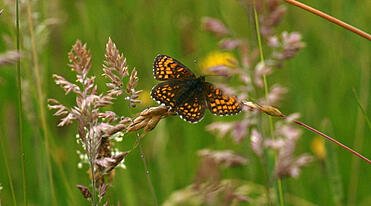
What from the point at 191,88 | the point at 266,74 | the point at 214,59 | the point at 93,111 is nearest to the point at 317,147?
the point at 214,59

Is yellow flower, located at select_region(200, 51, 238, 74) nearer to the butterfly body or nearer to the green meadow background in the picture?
the green meadow background

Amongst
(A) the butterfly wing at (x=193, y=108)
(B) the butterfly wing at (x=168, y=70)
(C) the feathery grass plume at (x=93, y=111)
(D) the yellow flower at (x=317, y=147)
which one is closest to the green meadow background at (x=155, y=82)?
(D) the yellow flower at (x=317, y=147)

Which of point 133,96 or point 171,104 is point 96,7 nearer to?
point 171,104

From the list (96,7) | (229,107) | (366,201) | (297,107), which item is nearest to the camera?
(229,107)

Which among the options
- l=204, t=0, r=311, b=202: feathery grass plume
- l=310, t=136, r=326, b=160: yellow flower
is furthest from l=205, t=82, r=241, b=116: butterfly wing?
l=310, t=136, r=326, b=160: yellow flower

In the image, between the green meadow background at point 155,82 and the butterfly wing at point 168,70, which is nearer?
→ the butterfly wing at point 168,70

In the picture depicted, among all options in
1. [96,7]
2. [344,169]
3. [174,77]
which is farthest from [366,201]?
[96,7]

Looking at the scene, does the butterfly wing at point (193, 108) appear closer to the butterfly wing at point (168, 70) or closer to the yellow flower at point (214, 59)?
the butterfly wing at point (168, 70)
